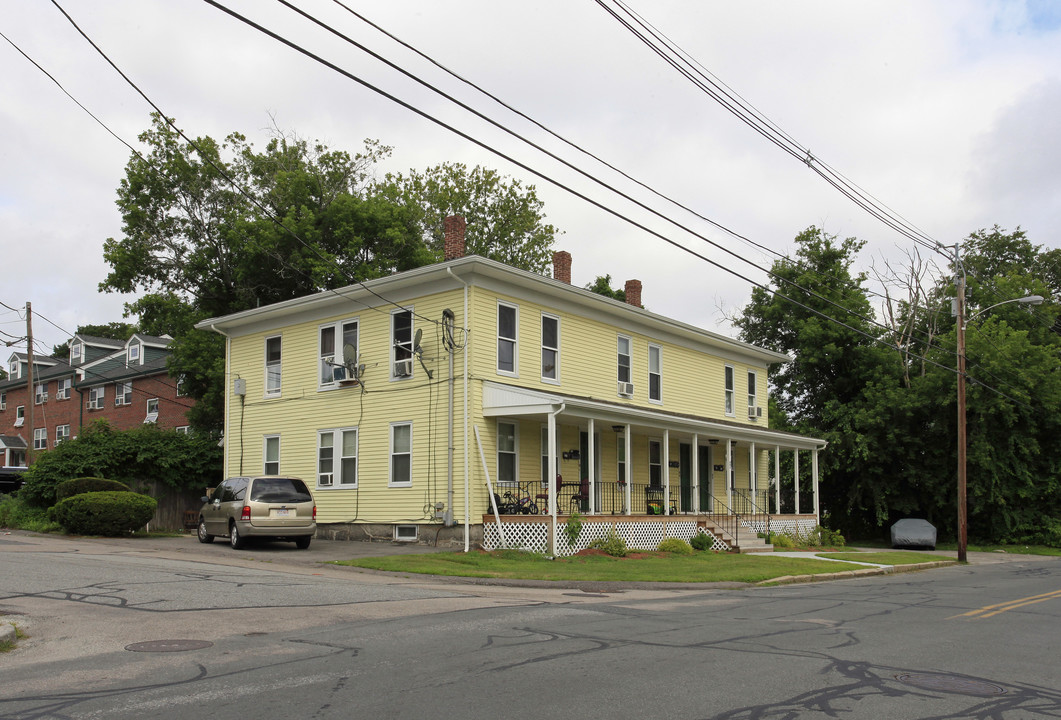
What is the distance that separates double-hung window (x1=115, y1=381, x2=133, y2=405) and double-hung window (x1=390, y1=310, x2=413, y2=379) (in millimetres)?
31359

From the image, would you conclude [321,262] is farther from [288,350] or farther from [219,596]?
[219,596]

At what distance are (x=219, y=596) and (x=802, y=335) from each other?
107 feet

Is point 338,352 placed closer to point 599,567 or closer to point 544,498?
point 544,498

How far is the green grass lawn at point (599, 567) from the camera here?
17.7 meters

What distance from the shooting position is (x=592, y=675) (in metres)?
7.77

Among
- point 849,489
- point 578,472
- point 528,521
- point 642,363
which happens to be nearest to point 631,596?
point 528,521

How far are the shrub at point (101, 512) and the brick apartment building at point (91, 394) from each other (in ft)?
69.7

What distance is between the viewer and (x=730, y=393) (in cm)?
3381

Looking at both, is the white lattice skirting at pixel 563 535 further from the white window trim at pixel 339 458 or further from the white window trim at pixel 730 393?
the white window trim at pixel 730 393

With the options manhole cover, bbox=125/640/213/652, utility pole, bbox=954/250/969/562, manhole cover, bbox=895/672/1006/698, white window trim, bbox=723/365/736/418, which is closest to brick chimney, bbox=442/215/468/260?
white window trim, bbox=723/365/736/418

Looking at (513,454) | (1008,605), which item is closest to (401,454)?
(513,454)

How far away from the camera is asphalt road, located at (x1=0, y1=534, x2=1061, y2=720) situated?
6.83 metres

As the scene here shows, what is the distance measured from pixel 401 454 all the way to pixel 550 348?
498 cm

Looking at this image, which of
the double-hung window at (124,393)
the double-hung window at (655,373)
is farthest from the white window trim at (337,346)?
the double-hung window at (124,393)
